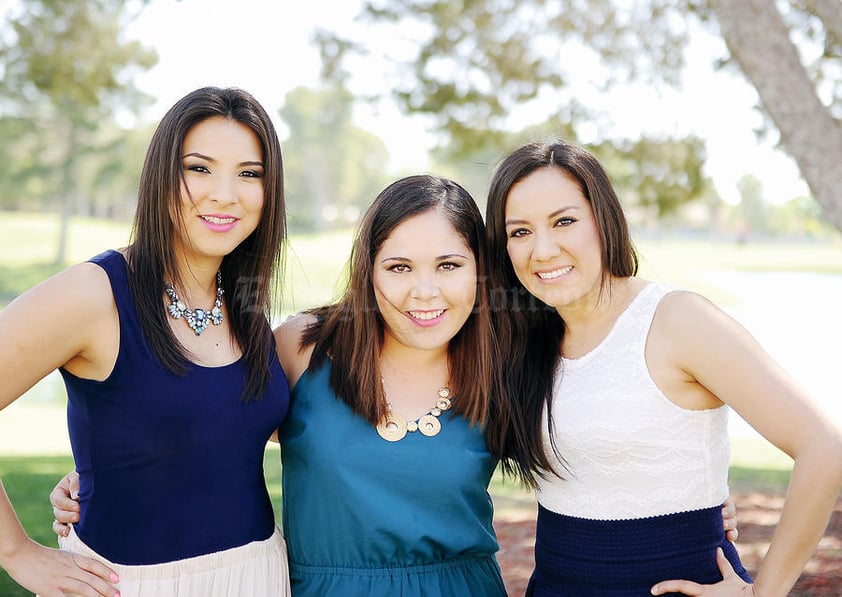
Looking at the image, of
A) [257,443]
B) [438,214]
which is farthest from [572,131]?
[257,443]

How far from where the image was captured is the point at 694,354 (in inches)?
100

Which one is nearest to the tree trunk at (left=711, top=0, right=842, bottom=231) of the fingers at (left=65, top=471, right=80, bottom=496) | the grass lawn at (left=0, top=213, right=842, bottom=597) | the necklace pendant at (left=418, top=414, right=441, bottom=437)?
the grass lawn at (left=0, top=213, right=842, bottom=597)

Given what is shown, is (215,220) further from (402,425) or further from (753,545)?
(753,545)

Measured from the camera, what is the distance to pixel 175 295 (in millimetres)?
2754

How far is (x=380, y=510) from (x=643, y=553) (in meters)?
0.84

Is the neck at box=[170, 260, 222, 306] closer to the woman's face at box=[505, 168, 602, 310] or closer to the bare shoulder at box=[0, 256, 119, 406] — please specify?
the bare shoulder at box=[0, 256, 119, 406]

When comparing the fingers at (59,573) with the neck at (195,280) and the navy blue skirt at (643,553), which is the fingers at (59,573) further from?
the navy blue skirt at (643,553)

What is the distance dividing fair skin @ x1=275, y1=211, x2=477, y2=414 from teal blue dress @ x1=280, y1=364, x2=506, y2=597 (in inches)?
7.2

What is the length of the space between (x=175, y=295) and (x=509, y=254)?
113cm

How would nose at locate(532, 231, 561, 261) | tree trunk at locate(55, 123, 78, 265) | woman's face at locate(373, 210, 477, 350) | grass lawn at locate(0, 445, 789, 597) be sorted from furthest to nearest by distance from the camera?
tree trunk at locate(55, 123, 78, 265)
grass lawn at locate(0, 445, 789, 597)
woman's face at locate(373, 210, 477, 350)
nose at locate(532, 231, 561, 261)

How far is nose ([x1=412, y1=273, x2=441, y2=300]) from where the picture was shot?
2.87m

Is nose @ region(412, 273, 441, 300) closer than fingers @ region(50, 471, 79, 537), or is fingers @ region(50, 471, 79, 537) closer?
fingers @ region(50, 471, 79, 537)

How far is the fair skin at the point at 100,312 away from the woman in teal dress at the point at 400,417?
42cm

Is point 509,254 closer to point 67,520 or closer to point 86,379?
point 86,379
